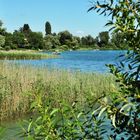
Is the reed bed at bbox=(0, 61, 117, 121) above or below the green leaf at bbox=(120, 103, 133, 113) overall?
below

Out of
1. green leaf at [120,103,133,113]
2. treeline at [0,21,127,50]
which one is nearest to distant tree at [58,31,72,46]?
treeline at [0,21,127,50]

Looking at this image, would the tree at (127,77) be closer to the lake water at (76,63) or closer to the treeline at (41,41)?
the lake water at (76,63)

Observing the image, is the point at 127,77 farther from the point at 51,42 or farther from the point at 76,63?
the point at 51,42

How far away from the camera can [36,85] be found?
10.1m

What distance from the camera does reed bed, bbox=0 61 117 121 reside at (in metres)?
9.58

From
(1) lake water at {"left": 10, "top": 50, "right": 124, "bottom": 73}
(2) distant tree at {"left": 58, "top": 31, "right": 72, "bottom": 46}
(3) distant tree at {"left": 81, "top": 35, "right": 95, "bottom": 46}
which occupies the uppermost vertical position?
(2) distant tree at {"left": 58, "top": 31, "right": 72, "bottom": 46}

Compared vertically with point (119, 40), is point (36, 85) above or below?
below

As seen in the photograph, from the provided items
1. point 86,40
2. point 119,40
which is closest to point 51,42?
point 86,40

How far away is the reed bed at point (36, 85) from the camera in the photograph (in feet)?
31.4

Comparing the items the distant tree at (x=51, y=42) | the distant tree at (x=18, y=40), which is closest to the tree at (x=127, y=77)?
the distant tree at (x=18, y=40)

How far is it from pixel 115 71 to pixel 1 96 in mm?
7990

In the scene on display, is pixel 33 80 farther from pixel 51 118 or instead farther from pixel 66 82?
pixel 51 118

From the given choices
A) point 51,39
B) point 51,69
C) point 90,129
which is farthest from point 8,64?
point 51,39

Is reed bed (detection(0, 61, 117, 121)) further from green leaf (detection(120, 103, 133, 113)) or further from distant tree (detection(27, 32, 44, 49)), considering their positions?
distant tree (detection(27, 32, 44, 49))
